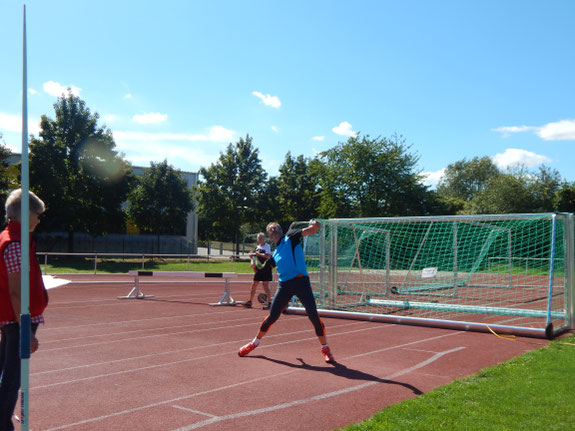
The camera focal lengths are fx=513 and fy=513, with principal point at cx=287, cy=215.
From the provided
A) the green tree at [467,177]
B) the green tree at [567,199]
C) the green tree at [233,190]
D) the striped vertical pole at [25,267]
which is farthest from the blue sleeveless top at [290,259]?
the green tree at [467,177]

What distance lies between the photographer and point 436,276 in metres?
16.7

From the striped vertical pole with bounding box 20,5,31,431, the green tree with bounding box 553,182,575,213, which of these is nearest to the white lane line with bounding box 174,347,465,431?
the striped vertical pole with bounding box 20,5,31,431

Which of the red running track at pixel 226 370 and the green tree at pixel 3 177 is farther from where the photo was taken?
the green tree at pixel 3 177

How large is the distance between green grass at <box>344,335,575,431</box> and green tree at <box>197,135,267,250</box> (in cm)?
3773

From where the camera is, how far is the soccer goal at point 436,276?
414 inches

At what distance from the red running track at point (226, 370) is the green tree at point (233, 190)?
103 feet

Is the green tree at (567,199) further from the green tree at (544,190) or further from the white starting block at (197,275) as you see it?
the white starting block at (197,275)

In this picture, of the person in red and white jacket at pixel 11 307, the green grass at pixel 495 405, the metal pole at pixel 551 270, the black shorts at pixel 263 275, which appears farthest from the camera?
the black shorts at pixel 263 275

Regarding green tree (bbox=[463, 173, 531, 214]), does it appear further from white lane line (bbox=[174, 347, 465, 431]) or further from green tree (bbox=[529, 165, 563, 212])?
white lane line (bbox=[174, 347, 465, 431])

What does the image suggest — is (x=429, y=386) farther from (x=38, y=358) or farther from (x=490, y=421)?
(x=38, y=358)

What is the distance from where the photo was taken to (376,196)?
40.2m

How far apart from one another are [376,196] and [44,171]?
A: 946 inches

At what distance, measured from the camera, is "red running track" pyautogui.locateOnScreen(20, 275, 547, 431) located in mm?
4816

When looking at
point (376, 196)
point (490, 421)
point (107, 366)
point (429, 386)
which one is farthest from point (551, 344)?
point (376, 196)
